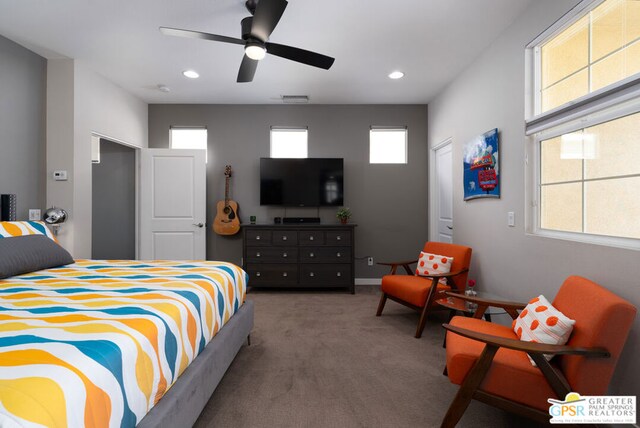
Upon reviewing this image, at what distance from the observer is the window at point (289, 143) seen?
4902 millimetres

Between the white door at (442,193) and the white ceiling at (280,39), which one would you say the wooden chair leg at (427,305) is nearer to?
the white door at (442,193)

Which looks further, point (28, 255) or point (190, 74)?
point (190, 74)

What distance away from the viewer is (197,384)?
154 centimetres

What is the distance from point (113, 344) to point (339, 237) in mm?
3408

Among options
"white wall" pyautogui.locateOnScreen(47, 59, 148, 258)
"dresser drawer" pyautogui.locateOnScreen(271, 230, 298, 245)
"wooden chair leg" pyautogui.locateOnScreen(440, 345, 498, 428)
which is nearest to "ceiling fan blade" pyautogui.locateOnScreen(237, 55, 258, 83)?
"white wall" pyautogui.locateOnScreen(47, 59, 148, 258)

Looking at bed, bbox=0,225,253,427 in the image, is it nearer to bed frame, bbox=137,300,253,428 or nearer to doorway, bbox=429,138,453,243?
bed frame, bbox=137,300,253,428

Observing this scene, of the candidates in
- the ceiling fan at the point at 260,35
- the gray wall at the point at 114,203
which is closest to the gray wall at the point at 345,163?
the gray wall at the point at 114,203

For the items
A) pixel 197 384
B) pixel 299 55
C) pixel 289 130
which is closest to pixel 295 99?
pixel 289 130

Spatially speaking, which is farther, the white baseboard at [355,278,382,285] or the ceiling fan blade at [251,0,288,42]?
the white baseboard at [355,278,382,285]

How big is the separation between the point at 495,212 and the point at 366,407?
210 centimetres

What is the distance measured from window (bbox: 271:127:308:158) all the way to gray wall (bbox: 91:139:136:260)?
6.98ft

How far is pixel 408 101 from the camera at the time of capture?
185 inches

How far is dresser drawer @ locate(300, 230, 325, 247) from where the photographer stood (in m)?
4.37

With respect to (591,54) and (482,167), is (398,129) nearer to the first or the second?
(482,167)
